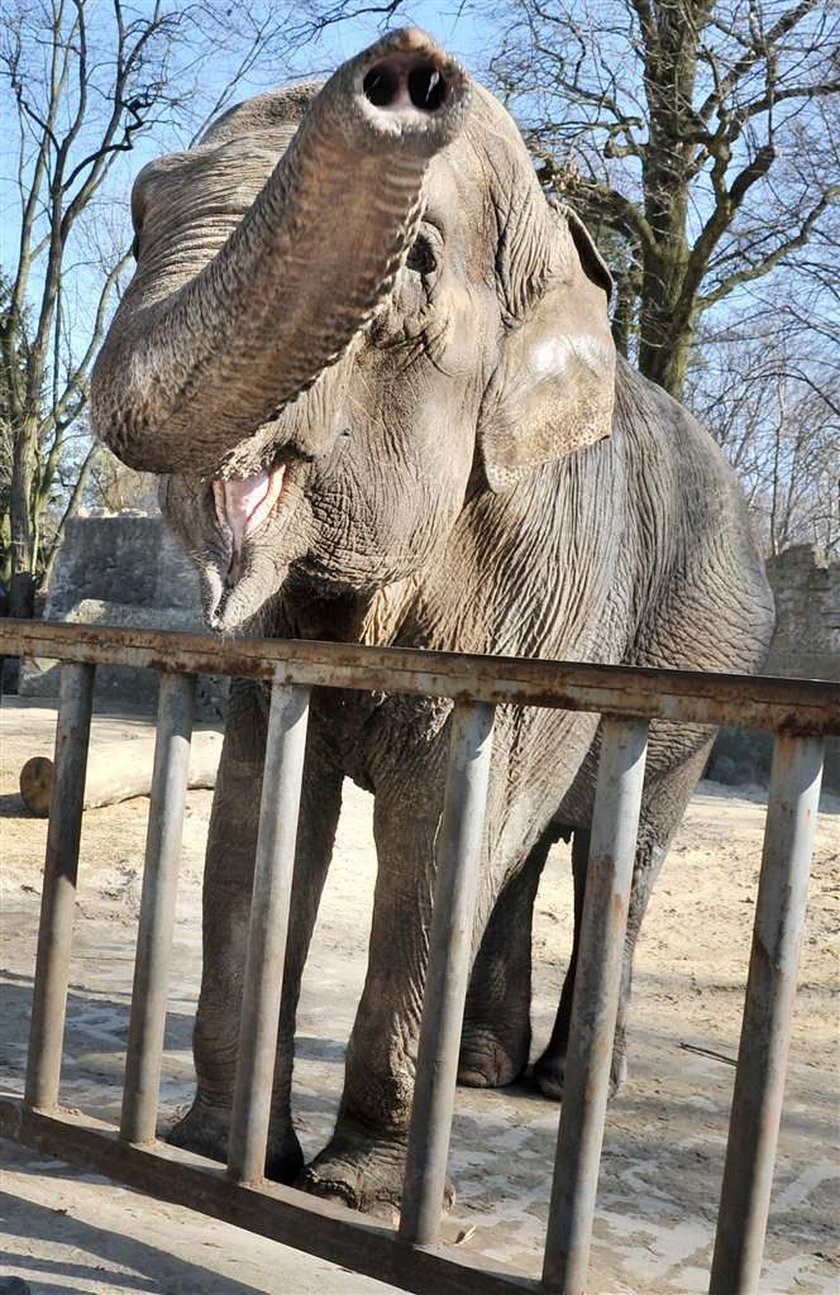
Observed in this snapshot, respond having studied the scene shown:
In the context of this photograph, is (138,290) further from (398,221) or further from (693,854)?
(693,854)

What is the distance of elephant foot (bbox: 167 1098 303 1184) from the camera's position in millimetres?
2775

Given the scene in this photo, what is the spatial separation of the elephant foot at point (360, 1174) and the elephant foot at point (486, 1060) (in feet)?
3.70

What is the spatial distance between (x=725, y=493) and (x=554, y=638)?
1.48m

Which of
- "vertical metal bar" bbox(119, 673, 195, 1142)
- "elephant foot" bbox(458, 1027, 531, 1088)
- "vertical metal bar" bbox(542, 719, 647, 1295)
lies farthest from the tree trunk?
"vertical metal bar" bbox(542, 719, 647, 1295)

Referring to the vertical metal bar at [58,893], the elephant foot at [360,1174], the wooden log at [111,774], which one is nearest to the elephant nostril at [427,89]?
the vertical metal bar at [58,893]

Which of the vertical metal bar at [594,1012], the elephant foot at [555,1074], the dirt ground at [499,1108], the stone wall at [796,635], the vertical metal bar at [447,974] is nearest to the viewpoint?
the vertical metal bar at [594,1012]

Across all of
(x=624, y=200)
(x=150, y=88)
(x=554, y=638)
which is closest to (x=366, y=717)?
(x=554, y=638)

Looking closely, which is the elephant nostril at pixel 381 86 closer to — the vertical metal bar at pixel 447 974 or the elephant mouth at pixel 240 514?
the elephant mouth at pixel 240 514

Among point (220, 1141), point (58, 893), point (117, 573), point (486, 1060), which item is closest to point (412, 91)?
point (58, 893)

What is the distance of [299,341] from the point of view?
6.12ft

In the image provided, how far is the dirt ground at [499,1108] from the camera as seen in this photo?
226 centimetres

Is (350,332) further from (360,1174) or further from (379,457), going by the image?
(360,1174)

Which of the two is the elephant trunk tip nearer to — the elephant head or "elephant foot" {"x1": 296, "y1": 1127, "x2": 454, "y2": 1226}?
the elephant head

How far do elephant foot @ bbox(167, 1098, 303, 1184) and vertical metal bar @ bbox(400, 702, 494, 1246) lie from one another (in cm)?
84
